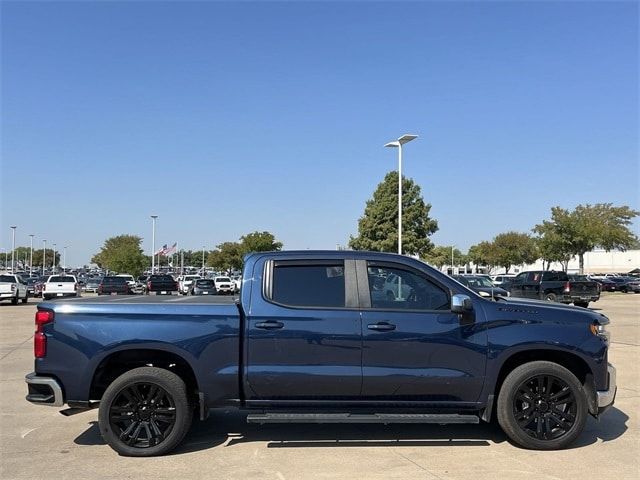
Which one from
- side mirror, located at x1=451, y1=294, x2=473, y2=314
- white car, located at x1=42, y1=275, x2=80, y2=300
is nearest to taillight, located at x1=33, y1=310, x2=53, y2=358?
side mirror, located at x1=451, y1=294, x2=473, y2=314

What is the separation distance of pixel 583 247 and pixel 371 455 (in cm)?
5415

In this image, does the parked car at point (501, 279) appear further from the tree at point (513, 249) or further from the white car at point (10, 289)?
the tree at point (513, 249)

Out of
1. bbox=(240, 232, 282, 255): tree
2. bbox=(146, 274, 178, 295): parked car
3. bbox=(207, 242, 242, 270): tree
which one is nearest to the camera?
bbox=(146, 274, 178, 295): parked car

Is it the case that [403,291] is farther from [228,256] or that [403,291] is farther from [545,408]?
[228,256]

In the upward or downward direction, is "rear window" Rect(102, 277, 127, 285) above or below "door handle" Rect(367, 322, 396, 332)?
below

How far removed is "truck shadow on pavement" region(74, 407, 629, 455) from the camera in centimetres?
600

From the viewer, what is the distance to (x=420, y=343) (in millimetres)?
5637

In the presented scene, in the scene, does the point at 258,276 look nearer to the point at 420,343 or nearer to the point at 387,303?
the point at 387,303

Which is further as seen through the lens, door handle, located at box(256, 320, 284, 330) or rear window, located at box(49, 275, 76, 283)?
rear window, located at box(49, 275, 76, 283)

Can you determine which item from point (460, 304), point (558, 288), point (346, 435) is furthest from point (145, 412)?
point (558, 288)

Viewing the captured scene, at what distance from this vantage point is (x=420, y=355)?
5637 millimetres

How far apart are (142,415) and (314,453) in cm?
165

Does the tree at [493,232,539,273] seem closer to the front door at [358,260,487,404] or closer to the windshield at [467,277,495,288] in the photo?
the windshield at [467,277,495,288]

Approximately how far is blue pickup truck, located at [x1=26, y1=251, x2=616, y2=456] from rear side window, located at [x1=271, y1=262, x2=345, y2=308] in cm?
1
